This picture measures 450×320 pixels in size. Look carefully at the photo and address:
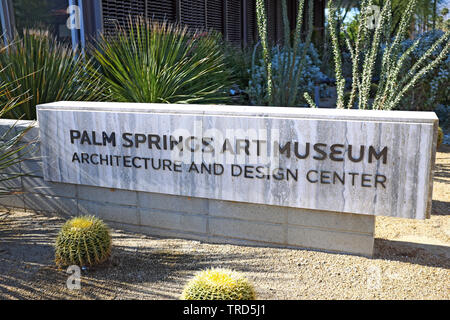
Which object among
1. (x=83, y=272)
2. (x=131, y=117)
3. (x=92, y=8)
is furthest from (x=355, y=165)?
(x=92, y=8)

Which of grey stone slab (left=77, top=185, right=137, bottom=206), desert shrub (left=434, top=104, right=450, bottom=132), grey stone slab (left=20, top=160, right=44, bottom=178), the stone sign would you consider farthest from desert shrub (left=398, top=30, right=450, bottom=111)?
grey stone slab (left=20, top=160, right=44, bottom=178)

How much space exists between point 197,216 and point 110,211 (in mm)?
877

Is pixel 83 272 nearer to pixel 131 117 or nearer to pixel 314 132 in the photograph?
pixel 131 117

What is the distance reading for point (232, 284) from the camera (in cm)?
273

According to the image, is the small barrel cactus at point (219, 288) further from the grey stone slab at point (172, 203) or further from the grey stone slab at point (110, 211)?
the grey stone slab at point (110, 211)

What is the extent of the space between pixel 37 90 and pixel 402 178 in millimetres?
3741

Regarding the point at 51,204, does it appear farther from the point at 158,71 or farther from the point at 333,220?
the point at 333,220

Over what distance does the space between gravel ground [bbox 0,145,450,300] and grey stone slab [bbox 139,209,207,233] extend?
0.13 meters

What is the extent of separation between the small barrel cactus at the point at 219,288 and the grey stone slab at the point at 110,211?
182 cm

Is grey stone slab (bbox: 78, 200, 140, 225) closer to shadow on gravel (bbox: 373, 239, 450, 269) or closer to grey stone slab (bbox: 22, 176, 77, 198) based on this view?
grey stone slab (bbox: 22, 176, 77, 198)

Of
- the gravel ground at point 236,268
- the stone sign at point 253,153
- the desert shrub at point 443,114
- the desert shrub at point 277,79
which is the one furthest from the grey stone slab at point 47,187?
the desert shrub at point 443,114

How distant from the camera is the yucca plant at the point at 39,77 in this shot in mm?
5215

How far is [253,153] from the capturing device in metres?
3.97

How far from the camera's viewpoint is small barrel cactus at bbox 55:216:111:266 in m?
3.64
